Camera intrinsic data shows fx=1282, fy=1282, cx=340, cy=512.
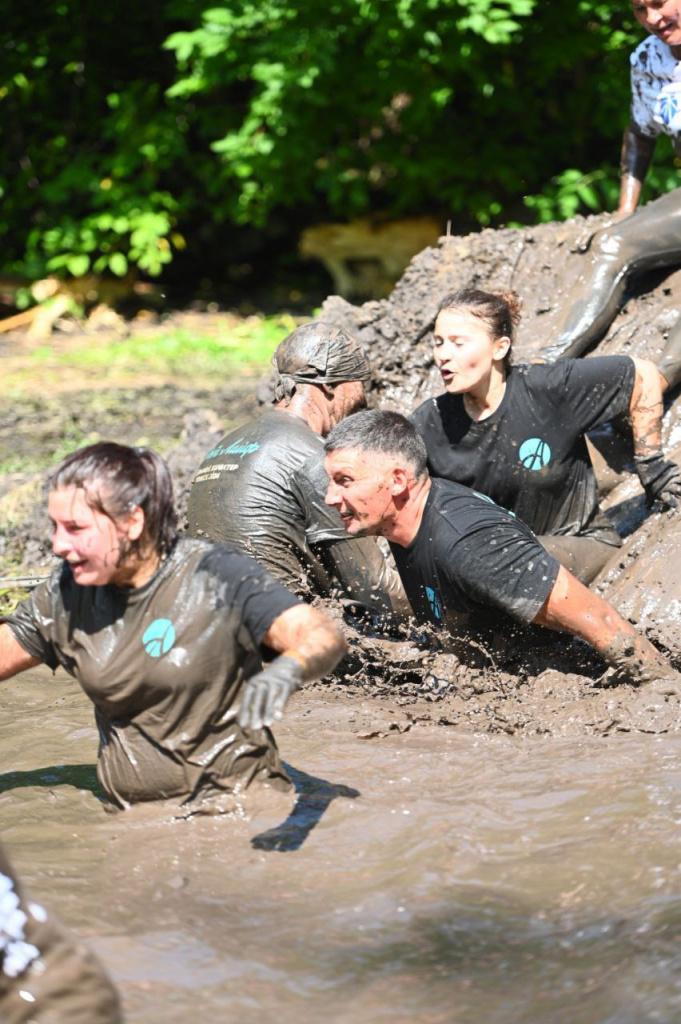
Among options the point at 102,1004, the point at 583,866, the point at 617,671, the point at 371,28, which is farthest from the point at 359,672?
the point at 371,28

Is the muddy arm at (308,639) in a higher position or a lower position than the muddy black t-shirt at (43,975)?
higher

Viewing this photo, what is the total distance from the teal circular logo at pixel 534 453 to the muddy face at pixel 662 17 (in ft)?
7.14

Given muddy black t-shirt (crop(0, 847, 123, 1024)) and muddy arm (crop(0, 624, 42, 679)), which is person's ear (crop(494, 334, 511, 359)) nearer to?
muddy arm (crop(0, 624, 42, 679))

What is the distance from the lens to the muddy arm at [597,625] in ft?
14.7

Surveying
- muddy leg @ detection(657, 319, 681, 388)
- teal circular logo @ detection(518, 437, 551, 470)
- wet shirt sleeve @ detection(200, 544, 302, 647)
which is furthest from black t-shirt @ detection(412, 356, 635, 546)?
wet shirt sleeve @ detection(200, 544, 302, 647)

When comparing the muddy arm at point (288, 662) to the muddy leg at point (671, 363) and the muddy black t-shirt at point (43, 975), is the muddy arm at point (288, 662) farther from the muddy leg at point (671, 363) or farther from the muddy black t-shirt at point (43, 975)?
the muddy leg at point (671, 363)

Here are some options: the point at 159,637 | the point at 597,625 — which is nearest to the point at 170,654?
the point at 159,637

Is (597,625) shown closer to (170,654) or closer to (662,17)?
(170,654)

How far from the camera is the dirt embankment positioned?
4926 mm

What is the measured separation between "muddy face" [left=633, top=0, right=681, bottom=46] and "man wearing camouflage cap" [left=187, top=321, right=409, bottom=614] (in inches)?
98.5

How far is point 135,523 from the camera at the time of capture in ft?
11.5

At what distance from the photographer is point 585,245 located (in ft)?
22.9

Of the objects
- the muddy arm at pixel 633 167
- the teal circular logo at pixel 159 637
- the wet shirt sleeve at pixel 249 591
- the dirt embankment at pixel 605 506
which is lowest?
the dirt embankment at pixel 605 506

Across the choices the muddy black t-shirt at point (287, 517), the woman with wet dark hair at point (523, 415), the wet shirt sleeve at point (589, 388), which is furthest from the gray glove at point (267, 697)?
the wet shirt sleeve at point (589, 388)
